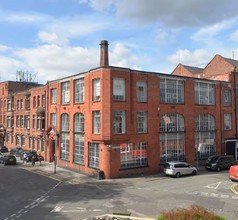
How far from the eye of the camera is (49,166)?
41125mm

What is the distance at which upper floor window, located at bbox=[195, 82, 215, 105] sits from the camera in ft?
133

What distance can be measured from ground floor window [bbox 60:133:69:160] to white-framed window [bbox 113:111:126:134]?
9.99 meters

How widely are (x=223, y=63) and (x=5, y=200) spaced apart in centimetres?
4015

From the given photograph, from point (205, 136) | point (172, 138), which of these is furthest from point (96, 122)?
point (205, 136)

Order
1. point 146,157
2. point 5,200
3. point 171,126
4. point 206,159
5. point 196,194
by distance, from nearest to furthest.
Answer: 1. point 5,200
2. point 196,194
3. point 146,157
4. point 171,126
5. point 206,159

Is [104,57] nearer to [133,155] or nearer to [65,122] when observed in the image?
[65,122]

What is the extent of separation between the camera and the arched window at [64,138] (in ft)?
132

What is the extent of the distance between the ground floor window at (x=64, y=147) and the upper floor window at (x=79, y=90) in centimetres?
537

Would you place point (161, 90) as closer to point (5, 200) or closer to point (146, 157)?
point (146, 157)

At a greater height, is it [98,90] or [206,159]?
[98,90]

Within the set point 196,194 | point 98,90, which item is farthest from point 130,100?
point 196,194

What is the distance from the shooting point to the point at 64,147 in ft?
134

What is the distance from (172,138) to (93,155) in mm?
9727

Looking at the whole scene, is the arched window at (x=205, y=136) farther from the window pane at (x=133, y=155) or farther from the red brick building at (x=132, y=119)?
the window pane at (x=133, y=155)
